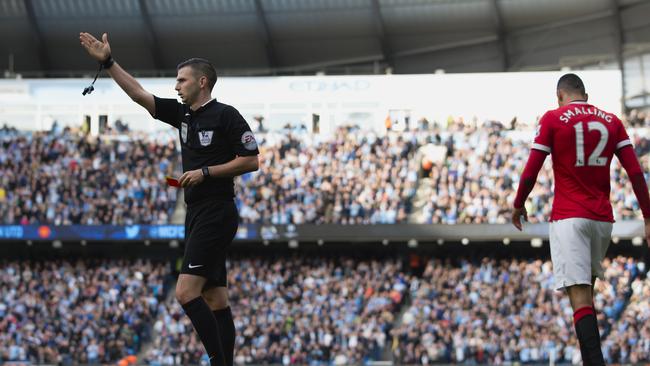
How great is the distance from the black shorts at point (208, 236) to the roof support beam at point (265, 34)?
36.4 m

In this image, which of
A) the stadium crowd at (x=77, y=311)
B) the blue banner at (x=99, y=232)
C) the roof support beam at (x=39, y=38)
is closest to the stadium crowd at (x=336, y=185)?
the blue banner at (x=99, y=232)

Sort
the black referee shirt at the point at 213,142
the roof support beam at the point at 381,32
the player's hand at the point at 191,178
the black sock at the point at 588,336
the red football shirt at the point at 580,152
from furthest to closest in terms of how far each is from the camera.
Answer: the roof support beam at the point at 381,32, the black referee shirt at the point at 213,142, the red football shirt at the point at 580,152, the player's hand at the point at 191,178, the black sock at the point at 588,336

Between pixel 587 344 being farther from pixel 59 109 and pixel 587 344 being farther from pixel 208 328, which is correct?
pixel 59 109

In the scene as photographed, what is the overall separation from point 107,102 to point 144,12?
13.3 feet

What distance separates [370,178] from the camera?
36.3m

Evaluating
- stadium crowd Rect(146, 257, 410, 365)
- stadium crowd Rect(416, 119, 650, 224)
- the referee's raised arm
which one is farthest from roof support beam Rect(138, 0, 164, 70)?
the referee's raised arm

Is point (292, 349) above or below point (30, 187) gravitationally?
below

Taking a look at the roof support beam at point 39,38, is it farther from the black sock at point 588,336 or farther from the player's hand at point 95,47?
the black sock at point 588,336

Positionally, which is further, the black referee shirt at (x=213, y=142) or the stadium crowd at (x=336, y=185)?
the stadium crowd at (x=336, y=185)

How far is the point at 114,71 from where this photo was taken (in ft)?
27.7

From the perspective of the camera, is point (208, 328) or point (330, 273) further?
point (330, 273)

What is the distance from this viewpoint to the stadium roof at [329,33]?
43000 mm

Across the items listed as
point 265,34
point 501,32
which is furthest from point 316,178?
point 501,32

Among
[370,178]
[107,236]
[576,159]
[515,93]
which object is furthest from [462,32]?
[576,159]
